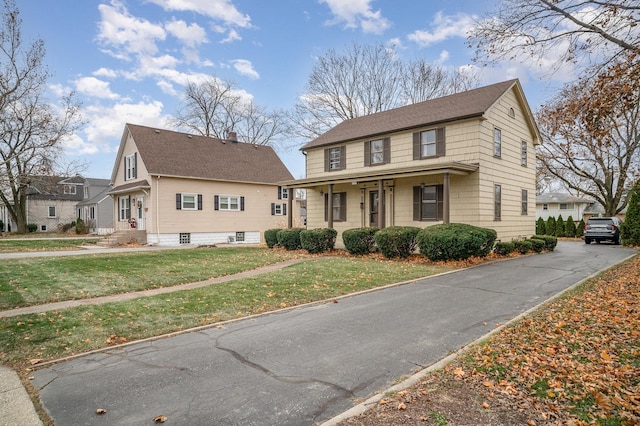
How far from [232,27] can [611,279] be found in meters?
18.1

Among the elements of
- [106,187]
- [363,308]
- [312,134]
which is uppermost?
[312,134]

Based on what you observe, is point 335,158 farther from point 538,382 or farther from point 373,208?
point 538,382

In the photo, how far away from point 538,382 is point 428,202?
1320 cm

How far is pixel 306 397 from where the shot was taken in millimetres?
3459

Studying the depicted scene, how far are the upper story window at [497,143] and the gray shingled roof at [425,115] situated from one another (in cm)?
146

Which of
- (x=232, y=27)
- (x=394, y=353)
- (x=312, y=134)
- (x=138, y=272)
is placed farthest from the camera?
(x=312, y=134)

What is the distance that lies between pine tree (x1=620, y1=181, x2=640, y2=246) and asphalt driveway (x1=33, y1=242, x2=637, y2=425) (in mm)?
17510

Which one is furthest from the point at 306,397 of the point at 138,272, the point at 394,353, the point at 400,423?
the point at 138,272

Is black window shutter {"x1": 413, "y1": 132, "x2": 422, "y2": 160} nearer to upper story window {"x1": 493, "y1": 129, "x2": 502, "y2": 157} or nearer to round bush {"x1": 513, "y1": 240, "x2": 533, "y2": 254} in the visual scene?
upper story window {"x1": 493, "y1": 129, "x2": 502, "y2": 157}

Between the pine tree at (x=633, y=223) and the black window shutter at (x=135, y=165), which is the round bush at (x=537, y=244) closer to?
the pine tree at (x=633, y=223)

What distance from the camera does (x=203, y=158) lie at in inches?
1011

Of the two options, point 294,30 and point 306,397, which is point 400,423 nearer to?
point 306,397

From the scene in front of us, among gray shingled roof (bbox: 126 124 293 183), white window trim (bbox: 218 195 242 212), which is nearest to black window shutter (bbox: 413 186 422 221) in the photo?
gray shingled roof (bbox: 126 124 293 183)

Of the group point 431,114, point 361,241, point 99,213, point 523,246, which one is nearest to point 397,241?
point 361,241
